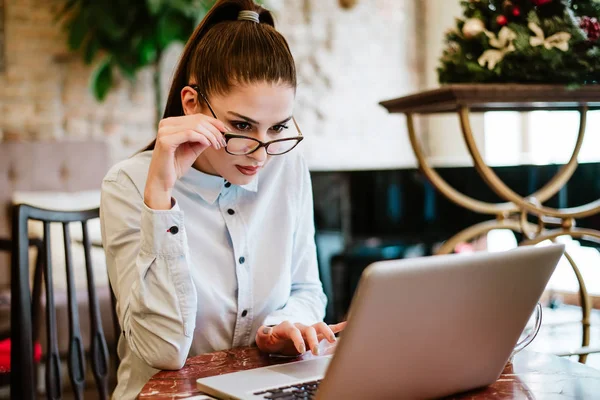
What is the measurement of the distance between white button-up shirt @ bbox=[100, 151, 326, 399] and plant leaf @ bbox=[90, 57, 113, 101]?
2712 mm

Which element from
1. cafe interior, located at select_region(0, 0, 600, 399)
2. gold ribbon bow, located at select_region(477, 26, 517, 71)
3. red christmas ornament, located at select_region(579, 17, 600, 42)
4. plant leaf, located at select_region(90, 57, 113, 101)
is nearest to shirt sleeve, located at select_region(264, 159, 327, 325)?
cafe interior, located at select_region(0, 0, 600, 399)

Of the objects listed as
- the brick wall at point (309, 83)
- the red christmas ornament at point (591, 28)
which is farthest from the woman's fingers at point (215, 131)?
the brick wall at point (309, 83)

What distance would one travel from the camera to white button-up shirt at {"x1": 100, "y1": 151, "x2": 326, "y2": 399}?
1126 mm

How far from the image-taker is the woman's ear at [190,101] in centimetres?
128

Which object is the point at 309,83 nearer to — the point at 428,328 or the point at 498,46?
the point at 498,46

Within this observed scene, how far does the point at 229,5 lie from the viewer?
134cm

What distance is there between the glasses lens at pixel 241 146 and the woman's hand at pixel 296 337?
307 mm

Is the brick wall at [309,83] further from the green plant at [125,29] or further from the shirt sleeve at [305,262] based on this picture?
the shirt sleeve at [305,262]

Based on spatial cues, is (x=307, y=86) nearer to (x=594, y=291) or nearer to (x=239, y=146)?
(x=594, y=291)

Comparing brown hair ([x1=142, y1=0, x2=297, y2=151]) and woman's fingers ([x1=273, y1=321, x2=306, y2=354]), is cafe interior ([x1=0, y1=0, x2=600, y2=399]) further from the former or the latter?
brown hair ([x1=142, y1=0, x2=297, y2=151])

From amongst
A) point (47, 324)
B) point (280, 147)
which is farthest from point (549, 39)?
point (47, 324)

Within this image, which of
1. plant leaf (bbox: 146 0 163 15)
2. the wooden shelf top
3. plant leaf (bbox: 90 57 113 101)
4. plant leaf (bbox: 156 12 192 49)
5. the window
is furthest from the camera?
the window

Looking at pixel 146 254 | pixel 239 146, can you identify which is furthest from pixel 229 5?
pixel 146 254

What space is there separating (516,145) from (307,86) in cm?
152
